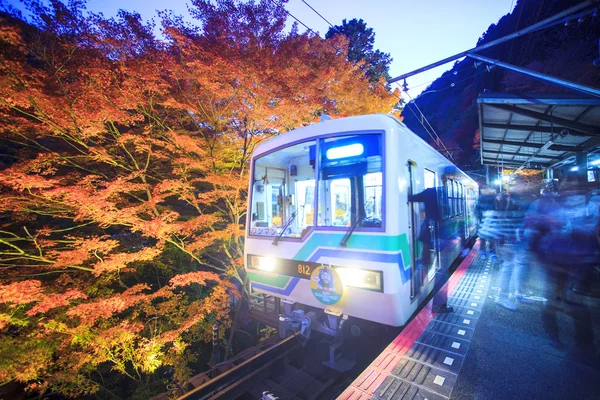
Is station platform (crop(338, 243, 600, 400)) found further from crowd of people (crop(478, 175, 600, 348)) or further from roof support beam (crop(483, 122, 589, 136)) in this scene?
roof support beam (crop(483, 122, 589, 136))

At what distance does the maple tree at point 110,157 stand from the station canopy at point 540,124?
511cm

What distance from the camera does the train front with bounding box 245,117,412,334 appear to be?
2.96 m

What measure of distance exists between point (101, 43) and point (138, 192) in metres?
3.36

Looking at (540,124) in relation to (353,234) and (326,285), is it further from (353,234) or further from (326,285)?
(326,285)

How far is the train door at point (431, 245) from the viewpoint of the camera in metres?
4.25

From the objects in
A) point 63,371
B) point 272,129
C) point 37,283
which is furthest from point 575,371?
point 63,371

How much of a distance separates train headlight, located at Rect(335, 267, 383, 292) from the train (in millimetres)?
11

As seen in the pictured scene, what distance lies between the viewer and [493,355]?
9.87ft

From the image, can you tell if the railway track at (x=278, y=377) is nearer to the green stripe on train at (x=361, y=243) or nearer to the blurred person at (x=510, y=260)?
the green stripe on train at (x=361, y=243)

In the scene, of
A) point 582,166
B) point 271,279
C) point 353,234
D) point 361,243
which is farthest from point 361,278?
point 582,166

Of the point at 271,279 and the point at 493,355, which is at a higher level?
the point at 271,279

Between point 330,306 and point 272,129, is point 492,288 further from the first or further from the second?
point 272,129

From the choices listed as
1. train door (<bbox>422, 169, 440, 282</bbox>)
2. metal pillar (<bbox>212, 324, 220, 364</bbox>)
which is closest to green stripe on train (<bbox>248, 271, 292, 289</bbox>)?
train door (<bbox>422, 169, 440, 282</bbox>)

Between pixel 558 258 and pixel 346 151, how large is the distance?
320 inches
